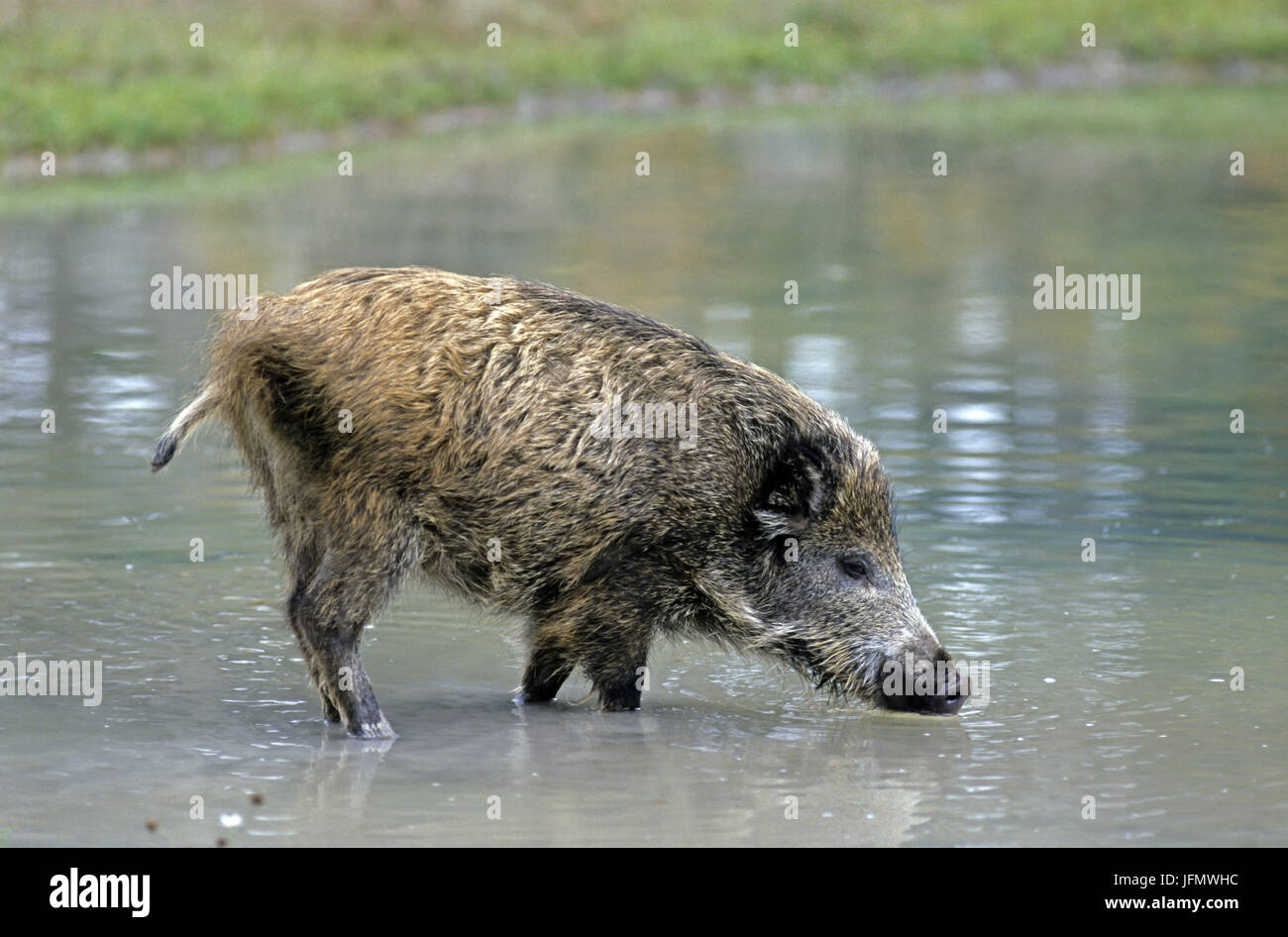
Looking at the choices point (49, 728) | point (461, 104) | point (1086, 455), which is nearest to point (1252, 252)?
point (1086, 455)

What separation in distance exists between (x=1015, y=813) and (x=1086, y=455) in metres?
5.31

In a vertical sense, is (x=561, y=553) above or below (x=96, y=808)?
above

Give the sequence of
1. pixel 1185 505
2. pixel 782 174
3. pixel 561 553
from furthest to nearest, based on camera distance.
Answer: pixel 782 174 < pixel 1185 505 < pixel 561 553

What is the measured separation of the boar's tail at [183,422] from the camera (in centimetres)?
705

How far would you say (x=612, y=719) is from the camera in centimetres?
719

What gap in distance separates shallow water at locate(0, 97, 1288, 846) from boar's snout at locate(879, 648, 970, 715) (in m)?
0.10

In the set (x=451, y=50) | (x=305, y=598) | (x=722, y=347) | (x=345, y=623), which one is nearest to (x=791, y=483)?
(x=345, y=623)

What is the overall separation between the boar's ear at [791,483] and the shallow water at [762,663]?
2.39ft

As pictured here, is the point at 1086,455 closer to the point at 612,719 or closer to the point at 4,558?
the point at 612,719

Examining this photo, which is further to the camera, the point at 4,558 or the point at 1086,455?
the point at 1086,455
